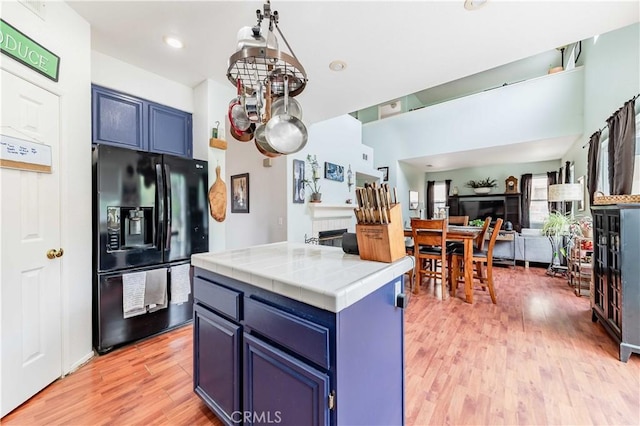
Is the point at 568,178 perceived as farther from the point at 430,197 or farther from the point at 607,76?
the point at 430,197

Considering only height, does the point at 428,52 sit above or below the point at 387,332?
above

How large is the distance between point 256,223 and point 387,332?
408cm

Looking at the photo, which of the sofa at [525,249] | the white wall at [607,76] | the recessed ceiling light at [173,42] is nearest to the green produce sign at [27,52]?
the recessed ceiling light at [173,42]

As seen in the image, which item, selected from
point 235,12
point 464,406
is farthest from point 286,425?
point 235,12

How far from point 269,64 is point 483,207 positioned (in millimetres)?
8567

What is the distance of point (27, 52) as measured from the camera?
5.26 feet

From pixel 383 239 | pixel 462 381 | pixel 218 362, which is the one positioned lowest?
pixel 462 381

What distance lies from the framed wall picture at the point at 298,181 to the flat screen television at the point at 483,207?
20.3 ft

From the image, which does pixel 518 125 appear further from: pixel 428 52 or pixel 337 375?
pixel 337 375

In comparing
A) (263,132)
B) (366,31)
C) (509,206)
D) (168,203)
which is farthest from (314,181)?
(509,206)

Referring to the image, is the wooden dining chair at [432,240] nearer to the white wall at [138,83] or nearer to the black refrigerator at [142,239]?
the black refrigerator at [142,239]

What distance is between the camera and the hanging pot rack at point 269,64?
118 centimetres

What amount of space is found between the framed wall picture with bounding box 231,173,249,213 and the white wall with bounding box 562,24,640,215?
5.39m

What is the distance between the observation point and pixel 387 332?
119 cm
